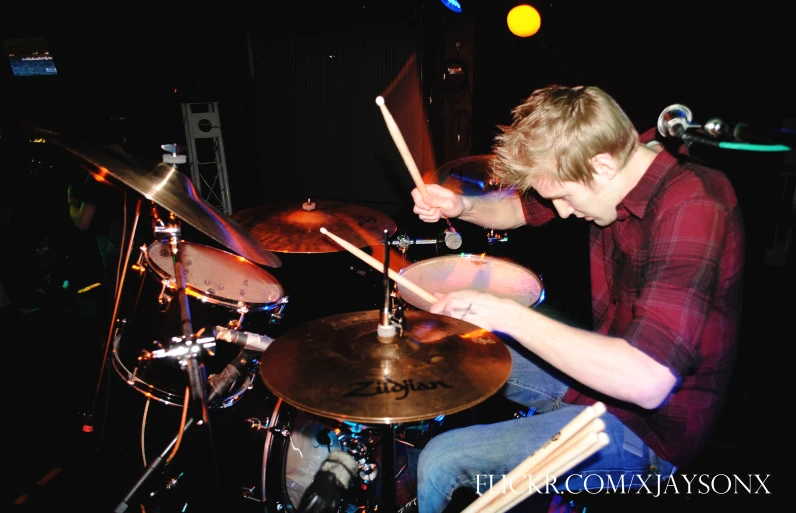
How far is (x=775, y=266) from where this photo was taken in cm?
327

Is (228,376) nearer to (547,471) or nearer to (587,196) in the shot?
(547,471)

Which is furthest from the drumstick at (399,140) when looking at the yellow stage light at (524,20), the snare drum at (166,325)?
the yellow stage light at (524,20)

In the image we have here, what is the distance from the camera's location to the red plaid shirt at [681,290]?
110 centimetres

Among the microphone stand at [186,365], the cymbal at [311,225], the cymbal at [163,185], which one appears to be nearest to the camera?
the cymbal at [163,185]

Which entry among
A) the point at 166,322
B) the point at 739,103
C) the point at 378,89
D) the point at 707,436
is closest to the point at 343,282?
the point at 166,322

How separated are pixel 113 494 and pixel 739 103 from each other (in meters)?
4.55

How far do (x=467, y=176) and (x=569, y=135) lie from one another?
1.26m

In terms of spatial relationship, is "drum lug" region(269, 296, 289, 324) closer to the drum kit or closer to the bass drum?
the drum kit

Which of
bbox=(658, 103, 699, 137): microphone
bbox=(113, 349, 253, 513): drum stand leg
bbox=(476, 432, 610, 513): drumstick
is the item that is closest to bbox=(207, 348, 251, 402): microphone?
bbox=(113, 349, 253, 513): drum stand leg

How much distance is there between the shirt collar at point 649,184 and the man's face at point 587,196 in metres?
0.06

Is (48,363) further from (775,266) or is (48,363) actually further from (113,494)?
(775,266)

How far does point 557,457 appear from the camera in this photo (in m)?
0.94

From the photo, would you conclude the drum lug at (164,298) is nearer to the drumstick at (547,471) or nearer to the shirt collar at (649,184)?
the drumstick at (547,471)

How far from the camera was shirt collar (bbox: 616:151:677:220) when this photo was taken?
4.35ft
